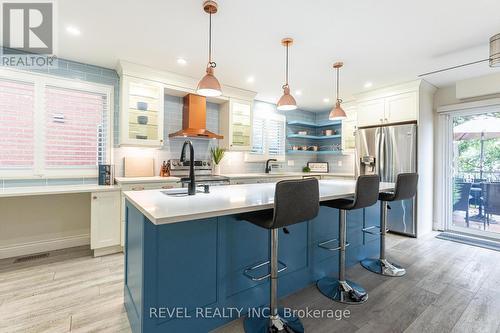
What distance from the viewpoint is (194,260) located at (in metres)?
1.55

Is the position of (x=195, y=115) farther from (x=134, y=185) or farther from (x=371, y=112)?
(x=371, y=112)

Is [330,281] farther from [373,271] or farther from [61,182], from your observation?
[61,182]

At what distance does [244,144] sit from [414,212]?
3122mm

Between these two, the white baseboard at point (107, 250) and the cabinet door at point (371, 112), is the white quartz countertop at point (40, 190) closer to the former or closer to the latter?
the white baseboard at point (107, 250)

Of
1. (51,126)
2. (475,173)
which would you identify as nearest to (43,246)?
(51,126)

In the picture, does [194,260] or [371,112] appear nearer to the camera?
[194,260]

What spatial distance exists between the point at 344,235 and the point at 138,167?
3047 mm

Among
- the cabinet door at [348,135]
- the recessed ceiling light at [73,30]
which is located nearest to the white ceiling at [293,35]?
the recessed ceiling light at [73,30]

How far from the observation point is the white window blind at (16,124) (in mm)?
2875

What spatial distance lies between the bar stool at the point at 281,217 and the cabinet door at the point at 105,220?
2.16 metres

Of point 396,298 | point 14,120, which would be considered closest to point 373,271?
point 396,298

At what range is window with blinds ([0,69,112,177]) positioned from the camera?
2910 mm

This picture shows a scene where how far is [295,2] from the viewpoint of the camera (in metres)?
2.04

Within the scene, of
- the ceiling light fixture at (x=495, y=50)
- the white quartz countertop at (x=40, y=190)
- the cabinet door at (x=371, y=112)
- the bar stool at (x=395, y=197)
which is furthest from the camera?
the cabinet door at (x=371, y=112)
